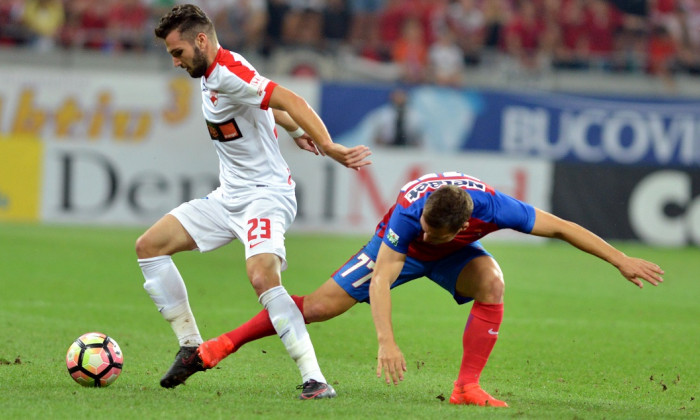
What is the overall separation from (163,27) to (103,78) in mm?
12441

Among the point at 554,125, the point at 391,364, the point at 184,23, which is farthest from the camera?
the point at 554,125

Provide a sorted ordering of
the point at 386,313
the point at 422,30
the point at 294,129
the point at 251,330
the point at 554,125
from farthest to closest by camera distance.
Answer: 1. the point at 422,30
2. the point at 554,125
3. the point at 294,129
4. the point at 251,330
5. the point at 386,313

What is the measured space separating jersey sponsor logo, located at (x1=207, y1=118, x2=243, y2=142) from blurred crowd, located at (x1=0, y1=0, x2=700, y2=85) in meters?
12.0

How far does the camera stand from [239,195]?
616 centimetres

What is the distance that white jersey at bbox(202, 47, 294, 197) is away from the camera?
19.0ft

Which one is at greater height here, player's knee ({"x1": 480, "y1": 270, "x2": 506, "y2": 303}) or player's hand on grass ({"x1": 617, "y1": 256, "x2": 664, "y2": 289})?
player's hand on grass ({"x1": 617, "y1": 256, "x2": 664, "y2": 289})

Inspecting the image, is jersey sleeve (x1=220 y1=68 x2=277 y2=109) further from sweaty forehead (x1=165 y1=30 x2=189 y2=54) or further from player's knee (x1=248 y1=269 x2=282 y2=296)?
player's knee (x1=248 y1=269 x2=282 y2=296)

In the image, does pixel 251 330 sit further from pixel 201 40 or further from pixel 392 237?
pixel 201 40

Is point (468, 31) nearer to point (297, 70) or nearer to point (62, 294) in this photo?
point (297, 70)

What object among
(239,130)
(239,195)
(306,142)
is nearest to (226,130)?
(239,130)

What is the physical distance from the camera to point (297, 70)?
18.4 m

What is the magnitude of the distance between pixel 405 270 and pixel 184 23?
188cm

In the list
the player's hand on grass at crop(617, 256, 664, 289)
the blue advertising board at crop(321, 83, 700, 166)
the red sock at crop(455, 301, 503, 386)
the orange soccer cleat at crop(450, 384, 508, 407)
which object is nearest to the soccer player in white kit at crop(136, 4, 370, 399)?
the orange soccer cleat at crop(450, 384, 508, 407)

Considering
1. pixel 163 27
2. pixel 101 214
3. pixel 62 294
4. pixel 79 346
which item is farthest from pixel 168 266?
pixel 101 214
